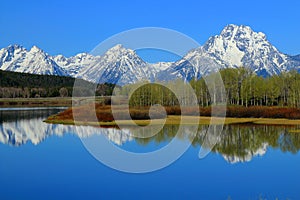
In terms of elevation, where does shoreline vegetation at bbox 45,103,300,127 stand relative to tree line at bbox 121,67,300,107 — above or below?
below

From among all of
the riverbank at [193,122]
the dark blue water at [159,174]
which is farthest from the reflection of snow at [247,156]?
the riverbank at [193,122]

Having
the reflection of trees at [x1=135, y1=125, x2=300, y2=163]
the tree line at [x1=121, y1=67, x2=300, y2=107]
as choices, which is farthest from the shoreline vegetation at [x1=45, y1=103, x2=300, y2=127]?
the reflection of trees at [x1=135, y1=125, x2=300, y2=163]

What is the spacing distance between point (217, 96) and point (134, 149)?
140ft

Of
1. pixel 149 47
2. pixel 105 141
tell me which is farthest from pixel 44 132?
pixel 149 47

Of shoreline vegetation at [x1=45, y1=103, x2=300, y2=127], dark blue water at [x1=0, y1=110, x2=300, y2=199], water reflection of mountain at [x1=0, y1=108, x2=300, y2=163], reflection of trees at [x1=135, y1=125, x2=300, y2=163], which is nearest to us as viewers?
dark blue water at [x1=0, y1=110, x2=300, y2=199]

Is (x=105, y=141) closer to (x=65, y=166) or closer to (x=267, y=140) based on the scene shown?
(x=65, y=166)

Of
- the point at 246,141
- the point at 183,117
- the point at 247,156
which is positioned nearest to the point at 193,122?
the point at 183,117

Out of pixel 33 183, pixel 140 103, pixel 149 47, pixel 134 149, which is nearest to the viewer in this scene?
pixel 33 183

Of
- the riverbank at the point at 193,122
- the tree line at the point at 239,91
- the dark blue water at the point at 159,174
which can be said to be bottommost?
the dark blue water at the point at 159,174

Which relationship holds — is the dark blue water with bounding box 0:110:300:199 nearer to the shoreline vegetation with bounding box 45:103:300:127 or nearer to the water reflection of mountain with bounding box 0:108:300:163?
the water reflection of mountain with bounding box 0:108:300:163

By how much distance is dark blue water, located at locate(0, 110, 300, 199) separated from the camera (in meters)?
17.1

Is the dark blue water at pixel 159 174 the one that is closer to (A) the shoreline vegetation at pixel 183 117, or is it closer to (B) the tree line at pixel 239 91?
(A) the shoreline vegetation at pixel 183 117

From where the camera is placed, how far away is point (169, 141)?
32594 millimetres

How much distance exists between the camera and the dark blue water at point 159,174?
17141 millimetres
